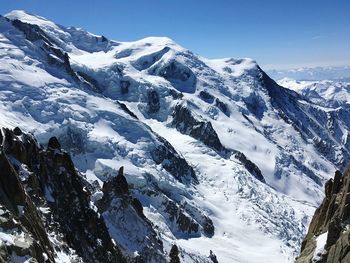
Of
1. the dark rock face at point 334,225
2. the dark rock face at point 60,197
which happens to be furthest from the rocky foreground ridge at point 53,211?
A: the dark rock face at point 334,225

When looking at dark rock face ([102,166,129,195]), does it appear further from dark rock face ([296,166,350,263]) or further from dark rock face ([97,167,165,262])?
dark rock face ([296,166,350,263])

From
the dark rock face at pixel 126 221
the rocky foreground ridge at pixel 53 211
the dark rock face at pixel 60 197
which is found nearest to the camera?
the rocky foreground ridge at pixel 53 211

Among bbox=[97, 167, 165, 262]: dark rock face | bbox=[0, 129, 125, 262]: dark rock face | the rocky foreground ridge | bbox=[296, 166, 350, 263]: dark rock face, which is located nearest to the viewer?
bbox=[296, 166, 350, 263]: dark rock face

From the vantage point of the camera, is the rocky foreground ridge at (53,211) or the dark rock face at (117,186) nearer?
the rocky foreground ridge at (53,211)

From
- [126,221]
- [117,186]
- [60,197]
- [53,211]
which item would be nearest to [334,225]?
[53,211]

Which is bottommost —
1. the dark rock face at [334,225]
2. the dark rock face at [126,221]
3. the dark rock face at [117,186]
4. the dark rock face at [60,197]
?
the dark rock face at [126,221]

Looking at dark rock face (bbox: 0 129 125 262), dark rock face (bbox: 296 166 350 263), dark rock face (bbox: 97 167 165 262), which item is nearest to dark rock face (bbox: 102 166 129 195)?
dark rock face (bbox: 97 167 165 262)

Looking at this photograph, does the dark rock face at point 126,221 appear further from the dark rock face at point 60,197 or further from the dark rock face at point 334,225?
the dark rock face at point 334,225

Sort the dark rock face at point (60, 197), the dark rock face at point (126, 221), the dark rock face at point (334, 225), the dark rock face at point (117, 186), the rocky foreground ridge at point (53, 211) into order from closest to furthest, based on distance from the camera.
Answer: the dark rock face at point (334, 225) → the rocky foreground ridge at point (53, 211) → the dark rock face at point (60, 197) → the dark rock face at point (126, 221) → the dark rock face at point (117, 186)
